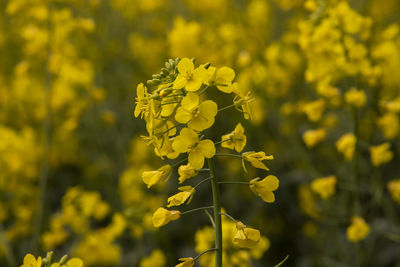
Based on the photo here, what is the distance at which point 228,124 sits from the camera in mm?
4363

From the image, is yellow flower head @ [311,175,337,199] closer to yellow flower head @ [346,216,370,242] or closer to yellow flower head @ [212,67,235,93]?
yellow flower head @ [346,216,370,242]

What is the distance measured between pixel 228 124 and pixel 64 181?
65.1 inches

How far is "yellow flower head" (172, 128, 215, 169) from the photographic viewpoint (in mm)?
1331

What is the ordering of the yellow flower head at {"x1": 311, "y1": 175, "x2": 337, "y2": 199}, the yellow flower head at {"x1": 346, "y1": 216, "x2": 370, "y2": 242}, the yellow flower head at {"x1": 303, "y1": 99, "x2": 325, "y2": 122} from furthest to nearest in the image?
the yellow flower head at {"x1": 303, "y1": 99, "x2": 325, "y2": 122} → the yellow flower head at {"x1": 311, "y1": 175, "x2": 337, "y2": 199} → the yellow flower head at {"x1": 346, "y1": 216, "x2": 370, "y2": 242}

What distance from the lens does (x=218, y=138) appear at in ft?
14.0

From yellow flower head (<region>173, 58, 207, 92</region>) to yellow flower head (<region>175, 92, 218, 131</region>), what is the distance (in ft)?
0.11

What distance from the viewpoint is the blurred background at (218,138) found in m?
2.64

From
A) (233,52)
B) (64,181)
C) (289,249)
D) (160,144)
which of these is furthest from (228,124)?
(160,144)

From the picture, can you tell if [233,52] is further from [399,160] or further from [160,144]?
[160,144]

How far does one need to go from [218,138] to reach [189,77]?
114 inches

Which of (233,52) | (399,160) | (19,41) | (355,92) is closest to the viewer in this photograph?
(355,92)

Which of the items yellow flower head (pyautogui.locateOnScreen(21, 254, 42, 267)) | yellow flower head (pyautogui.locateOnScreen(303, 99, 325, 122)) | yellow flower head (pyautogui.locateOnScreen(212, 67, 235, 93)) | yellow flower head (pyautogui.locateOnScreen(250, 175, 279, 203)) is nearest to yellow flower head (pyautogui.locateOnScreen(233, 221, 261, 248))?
yellow flower head (pyautogui.locateOnScreen(250, 175, 279, 203))

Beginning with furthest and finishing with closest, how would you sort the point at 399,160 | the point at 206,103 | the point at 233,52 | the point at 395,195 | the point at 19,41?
1. the point at 19,41
2. the point at 233,52
3. the point at 399,160
4. the point at 395,195
5. the point at 206,103

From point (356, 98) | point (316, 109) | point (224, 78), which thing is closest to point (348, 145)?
point (356, 98)
